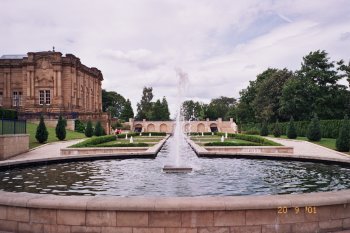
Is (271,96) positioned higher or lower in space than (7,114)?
higher

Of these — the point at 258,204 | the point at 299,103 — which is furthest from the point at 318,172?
the point at 299,103

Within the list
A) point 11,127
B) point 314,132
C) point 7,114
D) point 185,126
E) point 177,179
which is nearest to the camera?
point 177,179

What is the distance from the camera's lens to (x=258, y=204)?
5430mm

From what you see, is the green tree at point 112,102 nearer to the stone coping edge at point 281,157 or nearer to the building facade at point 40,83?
the building facade at point 40,83

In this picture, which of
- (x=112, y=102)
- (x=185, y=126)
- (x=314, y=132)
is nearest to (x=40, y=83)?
(x=314, y=132)

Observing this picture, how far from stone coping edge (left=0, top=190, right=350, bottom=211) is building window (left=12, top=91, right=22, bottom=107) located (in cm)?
5471

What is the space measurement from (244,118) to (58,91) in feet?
122

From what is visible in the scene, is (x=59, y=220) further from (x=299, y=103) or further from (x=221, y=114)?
(x=221, y=114)

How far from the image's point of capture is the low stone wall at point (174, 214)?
17.7 feet

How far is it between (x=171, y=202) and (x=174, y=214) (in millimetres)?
180

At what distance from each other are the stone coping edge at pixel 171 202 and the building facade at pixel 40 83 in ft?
159

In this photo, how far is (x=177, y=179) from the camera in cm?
1095

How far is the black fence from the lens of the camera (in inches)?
758
